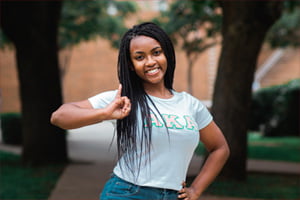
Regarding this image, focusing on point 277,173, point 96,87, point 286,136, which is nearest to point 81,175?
point 277,173

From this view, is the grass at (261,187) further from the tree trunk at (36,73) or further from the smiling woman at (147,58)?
the smiling woman at (147,58)

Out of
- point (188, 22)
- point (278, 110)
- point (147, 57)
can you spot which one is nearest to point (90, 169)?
point (147, 57)

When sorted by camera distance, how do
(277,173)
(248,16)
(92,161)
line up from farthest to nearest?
(92,161), (277,173), (248,16)

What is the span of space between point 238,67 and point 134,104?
4898 mm

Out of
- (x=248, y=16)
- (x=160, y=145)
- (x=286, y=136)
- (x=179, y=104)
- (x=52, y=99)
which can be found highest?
(x=248, y=16)

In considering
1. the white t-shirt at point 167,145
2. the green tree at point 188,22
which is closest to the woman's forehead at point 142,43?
the white t-shirt at point 167,145

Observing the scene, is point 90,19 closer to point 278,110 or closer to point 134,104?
point 278,110

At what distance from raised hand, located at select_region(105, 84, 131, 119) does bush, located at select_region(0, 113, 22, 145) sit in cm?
1135

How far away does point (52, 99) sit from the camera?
29.2 feet

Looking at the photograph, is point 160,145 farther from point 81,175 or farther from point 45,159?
point 45,159

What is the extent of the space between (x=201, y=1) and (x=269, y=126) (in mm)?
9264

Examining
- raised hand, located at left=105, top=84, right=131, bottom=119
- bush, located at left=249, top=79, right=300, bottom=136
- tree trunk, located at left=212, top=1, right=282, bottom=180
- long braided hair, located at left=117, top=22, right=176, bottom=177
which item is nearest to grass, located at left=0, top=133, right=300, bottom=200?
tree trunk, located at left=212, top=1, right=282, bottom=180

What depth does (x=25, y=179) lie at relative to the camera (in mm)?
7461

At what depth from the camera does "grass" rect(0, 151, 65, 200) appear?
638cm
